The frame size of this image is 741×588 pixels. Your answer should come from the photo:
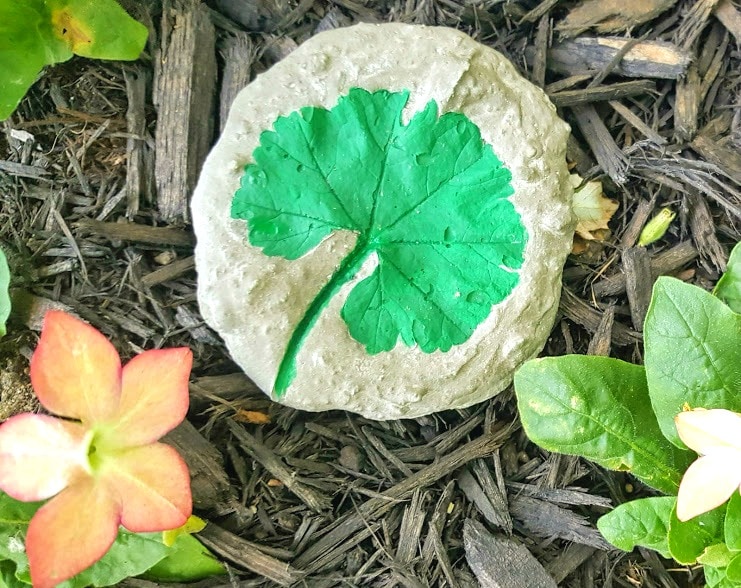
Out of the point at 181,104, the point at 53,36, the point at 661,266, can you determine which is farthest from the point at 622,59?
the point at 53,36

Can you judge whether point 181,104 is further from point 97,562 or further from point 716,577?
point 716,577

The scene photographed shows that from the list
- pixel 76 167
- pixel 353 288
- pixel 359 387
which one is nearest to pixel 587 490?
pixel 359 387

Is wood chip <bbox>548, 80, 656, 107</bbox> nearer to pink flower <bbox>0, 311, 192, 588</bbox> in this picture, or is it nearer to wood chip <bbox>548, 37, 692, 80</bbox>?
wood chip <bbox>548, 37, 692, 80</bbox>

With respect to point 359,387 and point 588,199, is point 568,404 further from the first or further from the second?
point 588,199

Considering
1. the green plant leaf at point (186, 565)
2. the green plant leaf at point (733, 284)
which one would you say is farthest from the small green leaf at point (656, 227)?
the green plant leaf at point (186, 565)

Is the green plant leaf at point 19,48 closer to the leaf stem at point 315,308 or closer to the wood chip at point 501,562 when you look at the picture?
the leaf stem at point 315,308

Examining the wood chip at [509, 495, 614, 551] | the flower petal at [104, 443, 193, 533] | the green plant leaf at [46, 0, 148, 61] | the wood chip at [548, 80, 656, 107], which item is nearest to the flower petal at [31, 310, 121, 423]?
the flower petal at [104, 443, 193, 533]
